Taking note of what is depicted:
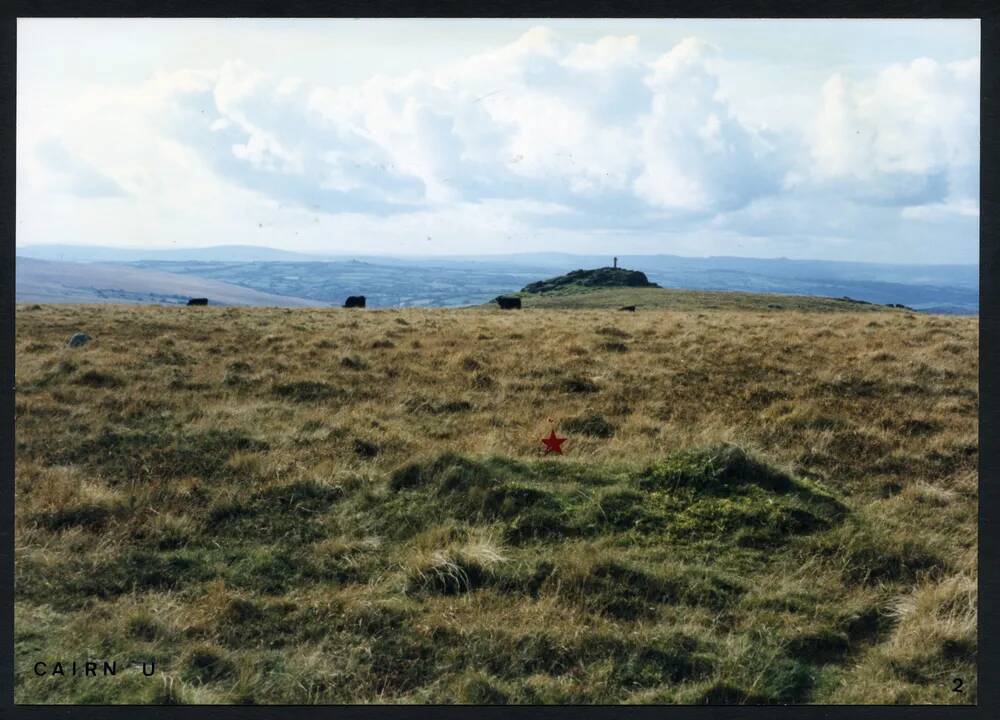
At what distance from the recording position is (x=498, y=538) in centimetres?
747

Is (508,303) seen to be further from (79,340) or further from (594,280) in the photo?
(594,280)

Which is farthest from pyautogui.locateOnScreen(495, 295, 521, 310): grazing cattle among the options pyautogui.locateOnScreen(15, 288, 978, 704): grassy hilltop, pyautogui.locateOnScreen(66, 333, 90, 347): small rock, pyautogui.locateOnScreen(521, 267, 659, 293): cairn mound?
pyautogui.locateOnScreen(521, 267, 659, 293): cairn mound

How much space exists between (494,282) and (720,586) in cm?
11402

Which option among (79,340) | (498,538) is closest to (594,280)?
(79,340)

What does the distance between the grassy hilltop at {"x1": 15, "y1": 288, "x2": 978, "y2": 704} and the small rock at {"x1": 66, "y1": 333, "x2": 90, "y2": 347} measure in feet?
18.1

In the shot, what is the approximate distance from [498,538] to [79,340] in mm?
16644

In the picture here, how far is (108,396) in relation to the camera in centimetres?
1327

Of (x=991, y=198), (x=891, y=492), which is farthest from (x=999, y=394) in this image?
(x=891, y=492)

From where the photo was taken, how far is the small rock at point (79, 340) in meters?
19.6

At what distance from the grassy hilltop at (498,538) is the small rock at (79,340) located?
5.53m

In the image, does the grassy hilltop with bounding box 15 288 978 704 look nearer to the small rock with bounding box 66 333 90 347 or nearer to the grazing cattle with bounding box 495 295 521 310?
the small rock with bounding box 66 333 90 347

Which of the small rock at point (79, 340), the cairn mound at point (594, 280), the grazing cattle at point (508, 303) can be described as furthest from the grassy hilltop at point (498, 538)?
the cairn mound at point (594, 280)

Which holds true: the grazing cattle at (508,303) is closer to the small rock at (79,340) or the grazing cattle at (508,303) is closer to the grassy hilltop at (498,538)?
the small rock at (79,340)

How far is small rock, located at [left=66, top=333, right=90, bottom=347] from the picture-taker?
1958cm
